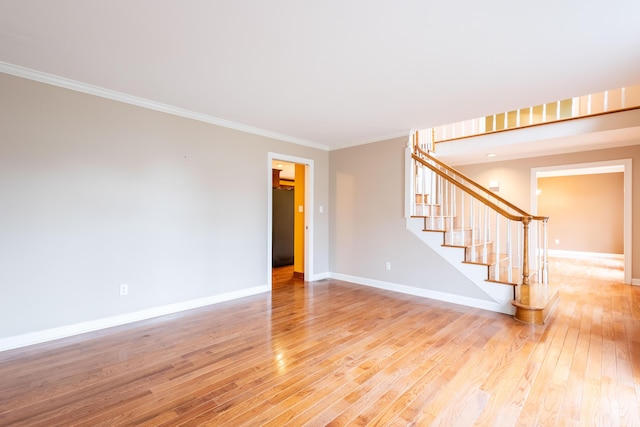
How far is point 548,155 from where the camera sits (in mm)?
5641

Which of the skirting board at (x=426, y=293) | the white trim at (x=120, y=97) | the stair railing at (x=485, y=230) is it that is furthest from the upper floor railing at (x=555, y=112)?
the white trim at (x=120, y=97)

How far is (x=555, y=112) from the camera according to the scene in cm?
445

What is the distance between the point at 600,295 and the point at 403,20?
4967 millimetres

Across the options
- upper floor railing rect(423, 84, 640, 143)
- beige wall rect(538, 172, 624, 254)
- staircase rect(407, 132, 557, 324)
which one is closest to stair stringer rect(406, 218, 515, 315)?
staircase rect(407, 132, 557, 324)

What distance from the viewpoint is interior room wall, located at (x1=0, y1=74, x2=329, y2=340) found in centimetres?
265

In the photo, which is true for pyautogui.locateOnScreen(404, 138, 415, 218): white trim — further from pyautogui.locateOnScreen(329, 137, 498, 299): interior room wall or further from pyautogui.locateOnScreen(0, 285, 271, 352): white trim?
pyautogui.locateOnScreen(0, 285, 271, 352): white trim

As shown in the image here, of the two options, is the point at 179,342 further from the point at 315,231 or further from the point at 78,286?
the point at 315,231

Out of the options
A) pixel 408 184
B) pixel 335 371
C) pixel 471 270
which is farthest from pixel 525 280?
pixel 335 371

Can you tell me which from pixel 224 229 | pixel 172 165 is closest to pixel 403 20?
pixel 172 165

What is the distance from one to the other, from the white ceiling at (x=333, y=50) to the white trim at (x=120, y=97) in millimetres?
78

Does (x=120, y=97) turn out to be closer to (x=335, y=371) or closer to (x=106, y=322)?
(x=106, y=322)

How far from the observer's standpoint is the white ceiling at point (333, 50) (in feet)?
6.08

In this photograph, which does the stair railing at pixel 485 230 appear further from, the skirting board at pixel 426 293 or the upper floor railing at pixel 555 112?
the upper floor railing at pixel 555 112

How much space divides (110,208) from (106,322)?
1.19 metres
